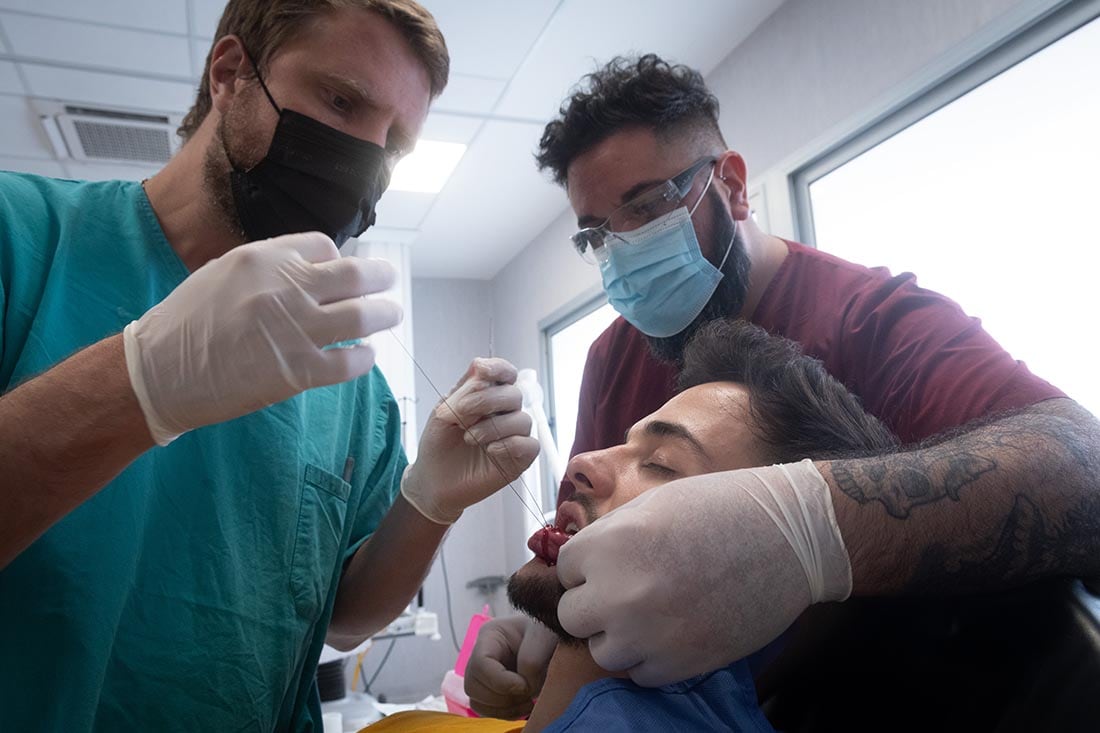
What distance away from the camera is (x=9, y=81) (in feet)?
10.3

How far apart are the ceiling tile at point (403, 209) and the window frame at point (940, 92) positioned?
6.55ft

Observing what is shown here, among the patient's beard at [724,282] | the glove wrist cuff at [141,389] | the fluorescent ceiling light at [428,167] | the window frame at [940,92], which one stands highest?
the fluorescent ceiling light at [428,167]

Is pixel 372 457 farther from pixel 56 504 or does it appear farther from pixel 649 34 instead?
pixel 649 34

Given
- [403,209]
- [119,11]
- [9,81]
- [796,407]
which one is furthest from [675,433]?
[9,81]

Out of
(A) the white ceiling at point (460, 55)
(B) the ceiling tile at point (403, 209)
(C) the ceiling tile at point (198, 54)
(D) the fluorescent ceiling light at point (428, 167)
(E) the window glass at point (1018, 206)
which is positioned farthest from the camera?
(B) the ceiling tile at point (403, 209)

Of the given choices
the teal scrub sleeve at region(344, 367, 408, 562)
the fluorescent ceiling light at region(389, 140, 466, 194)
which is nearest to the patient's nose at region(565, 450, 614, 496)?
the teal scrub sleeve at region(344, 367, 408, 562)

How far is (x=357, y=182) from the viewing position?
1392mm

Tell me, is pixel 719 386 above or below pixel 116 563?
above

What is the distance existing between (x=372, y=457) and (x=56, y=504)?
77 centimetres

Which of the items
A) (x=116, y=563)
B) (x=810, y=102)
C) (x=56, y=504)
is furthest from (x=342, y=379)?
(x=810, y=102)

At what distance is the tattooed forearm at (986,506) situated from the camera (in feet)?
2.93

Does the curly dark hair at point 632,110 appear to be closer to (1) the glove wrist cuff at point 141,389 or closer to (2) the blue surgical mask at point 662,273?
(2) the blue surgical mask at point 662,273

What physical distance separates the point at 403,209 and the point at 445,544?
1.82 meters

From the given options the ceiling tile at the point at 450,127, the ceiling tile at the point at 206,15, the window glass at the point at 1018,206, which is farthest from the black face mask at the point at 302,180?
the ceiling tile at the point at 450,127
